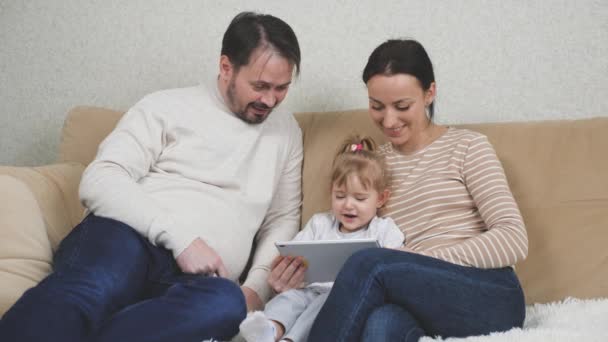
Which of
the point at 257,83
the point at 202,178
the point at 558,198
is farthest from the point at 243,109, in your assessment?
the point at 558,198

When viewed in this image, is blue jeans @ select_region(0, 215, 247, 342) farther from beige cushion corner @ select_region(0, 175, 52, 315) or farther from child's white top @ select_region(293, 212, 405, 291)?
child's white top @ select_region(293, 212, 405, 291)

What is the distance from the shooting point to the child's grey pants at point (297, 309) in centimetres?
134

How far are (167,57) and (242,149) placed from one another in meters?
0.73

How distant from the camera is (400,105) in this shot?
5.08 feet

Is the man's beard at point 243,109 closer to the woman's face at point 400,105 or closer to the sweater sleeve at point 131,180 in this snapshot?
the sweater sleeve at point 131,180

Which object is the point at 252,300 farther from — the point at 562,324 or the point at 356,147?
the point at 562,324

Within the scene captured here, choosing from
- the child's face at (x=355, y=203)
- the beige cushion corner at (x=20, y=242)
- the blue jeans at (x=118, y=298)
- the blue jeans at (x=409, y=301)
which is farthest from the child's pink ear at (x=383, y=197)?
the beige cushion corner at (x=20, y=242)

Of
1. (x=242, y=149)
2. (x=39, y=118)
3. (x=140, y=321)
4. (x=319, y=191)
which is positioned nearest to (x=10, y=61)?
(x=39, y=118)

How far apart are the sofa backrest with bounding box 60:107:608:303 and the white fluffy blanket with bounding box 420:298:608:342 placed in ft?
0.29

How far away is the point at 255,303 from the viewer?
5.06ft

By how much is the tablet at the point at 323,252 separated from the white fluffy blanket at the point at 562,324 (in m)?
0.25

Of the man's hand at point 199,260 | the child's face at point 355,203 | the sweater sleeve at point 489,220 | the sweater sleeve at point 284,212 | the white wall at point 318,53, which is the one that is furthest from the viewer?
the white wall at point 318,53

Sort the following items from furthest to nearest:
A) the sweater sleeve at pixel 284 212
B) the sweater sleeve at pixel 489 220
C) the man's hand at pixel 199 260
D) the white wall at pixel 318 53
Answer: the white wall at pixel 318 53 → the sweater sleeve at pixel 284 212 → the man's hand at pixel 199 260 → the sweater sleeve at pixel 489 220

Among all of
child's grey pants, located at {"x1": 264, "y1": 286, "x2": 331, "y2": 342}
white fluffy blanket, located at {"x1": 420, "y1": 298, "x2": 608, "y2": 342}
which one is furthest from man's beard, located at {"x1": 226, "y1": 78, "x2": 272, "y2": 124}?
white fluffy blanket, located at {"x1": 420, "y1": 298, "x2": 608, "y2": 342}
